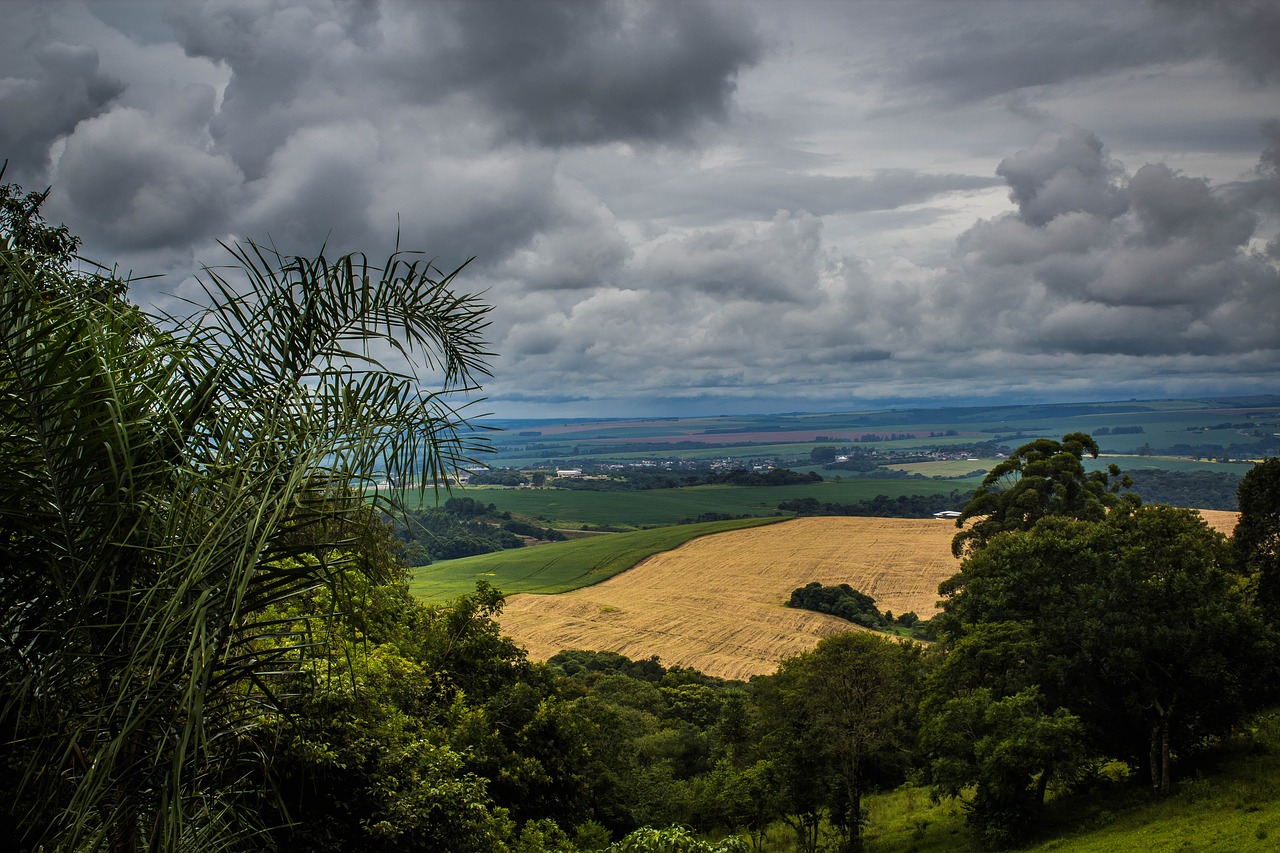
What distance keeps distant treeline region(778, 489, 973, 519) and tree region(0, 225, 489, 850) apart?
124189mm

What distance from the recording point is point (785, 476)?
18675cm

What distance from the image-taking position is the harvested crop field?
58031 millimetres

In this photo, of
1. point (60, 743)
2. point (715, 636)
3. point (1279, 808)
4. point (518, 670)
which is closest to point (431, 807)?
point (60, 743)

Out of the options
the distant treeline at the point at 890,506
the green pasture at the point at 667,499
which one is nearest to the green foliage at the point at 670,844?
the green pasture at the point at 667,499

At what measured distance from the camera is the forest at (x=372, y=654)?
14.4ft

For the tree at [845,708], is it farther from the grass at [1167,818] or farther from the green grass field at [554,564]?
the green grass field at [554,564]

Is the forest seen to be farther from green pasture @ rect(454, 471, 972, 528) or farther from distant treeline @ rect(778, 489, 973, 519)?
green pasture @ rect(454, 471, 972, 528)

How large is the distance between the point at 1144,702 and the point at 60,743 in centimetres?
2727

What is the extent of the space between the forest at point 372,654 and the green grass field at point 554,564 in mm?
39522

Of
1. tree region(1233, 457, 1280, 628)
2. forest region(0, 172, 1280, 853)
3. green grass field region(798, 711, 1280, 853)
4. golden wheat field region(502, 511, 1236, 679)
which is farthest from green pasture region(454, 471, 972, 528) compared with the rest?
green grass field region(798, 711, 1280, 853)

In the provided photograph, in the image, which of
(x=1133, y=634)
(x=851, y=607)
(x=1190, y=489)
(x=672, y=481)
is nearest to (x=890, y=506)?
(x=1190, y=489)

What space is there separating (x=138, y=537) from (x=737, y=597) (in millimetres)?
70791

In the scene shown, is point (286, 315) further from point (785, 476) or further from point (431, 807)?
point (785, 476)

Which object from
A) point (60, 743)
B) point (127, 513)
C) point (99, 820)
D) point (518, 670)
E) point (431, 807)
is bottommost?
point (518, 670)
